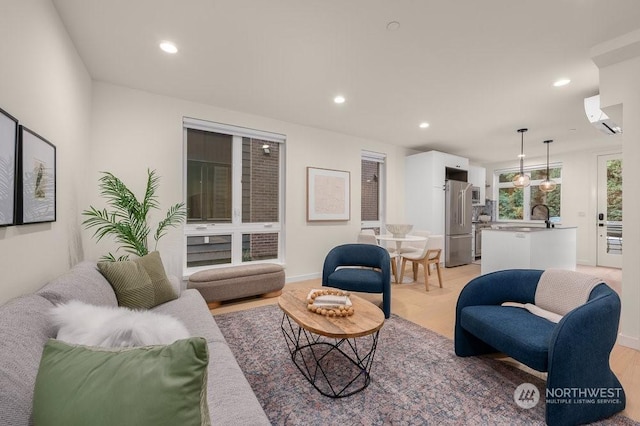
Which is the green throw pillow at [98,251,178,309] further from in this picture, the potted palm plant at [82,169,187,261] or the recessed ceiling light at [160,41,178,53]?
the recessed ceiling light at [160,41,178,53]

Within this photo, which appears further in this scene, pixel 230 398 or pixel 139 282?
pixel 139 282

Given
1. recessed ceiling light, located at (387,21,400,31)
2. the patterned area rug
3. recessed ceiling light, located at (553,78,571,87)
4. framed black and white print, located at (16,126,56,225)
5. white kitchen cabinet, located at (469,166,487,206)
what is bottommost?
the patterned area rug

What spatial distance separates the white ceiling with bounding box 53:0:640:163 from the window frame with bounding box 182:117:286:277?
33cm

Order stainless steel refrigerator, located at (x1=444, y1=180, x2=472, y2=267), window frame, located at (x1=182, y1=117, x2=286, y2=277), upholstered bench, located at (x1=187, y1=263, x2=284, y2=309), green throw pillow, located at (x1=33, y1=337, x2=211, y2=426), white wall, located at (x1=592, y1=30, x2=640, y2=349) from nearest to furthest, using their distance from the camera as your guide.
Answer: green throw pillow, located at (x1=33, y1=337, x2=211, y2=426)
white wall, located at (x1=592, y1=30, x2=640, y2=349)
upholstered bench, located at (x1=187, y1=263, x2=284, y2=309)
window frame, located at (x1=182, y1=117, x2=286, y2=277)
stainless steel refrigerator, located at (x1=444, y1=180, x2=472, y2=267)

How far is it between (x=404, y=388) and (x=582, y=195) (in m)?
6.76

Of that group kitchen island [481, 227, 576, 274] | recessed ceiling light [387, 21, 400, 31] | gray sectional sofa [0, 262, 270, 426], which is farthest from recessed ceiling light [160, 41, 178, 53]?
kitchen island [481, 227, 576, 274]

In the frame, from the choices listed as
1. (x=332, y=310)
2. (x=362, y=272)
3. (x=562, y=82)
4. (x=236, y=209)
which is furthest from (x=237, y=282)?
(x=562, y=82)

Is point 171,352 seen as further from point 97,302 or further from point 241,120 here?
point 241,120

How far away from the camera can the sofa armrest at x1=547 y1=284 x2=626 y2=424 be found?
1.47m

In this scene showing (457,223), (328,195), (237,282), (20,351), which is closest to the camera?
(20,351)

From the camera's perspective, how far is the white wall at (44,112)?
1.43 metres

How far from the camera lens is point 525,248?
12.2 feet

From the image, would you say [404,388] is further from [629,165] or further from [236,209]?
[236,209]

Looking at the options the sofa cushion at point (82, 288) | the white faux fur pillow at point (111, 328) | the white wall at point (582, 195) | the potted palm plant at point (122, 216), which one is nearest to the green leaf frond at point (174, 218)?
the potted palm plant at point (122, 216)
